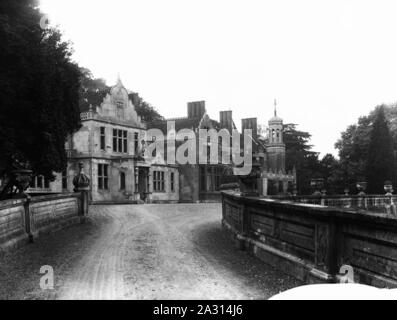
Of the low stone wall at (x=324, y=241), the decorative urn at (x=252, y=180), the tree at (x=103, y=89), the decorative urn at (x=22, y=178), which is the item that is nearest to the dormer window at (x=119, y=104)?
the tree at (x=103, y=89)

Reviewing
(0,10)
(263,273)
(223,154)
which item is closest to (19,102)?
(0,10)

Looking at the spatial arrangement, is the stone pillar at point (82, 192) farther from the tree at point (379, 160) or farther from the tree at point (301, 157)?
the tree at point (301, 157)

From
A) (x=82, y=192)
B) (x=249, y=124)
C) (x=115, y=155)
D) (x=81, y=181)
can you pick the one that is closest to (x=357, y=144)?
(x=249, y=124)

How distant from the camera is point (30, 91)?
13.1 metres

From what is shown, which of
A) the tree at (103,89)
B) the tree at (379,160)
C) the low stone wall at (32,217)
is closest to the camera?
the low stone wall at (32,217)

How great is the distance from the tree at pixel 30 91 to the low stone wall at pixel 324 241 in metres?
7.76

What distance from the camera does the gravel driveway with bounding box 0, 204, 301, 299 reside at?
617cm

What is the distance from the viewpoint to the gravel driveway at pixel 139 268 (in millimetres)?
6168

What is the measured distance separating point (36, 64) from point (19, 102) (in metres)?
1.33

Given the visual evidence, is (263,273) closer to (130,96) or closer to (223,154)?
(130,96)

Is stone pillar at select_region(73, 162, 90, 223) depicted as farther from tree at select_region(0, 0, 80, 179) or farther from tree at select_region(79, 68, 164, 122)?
tree at select_region(79, 68, 164, 122)

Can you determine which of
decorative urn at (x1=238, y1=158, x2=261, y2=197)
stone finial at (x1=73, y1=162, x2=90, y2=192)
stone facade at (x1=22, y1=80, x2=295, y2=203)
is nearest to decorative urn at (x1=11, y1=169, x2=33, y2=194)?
stone finial at (x1=73, y1=162, x2=90, y2=192)

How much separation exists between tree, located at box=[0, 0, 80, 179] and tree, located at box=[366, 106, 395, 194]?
2801 centimetres

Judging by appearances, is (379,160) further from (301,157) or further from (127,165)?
(301,157)
